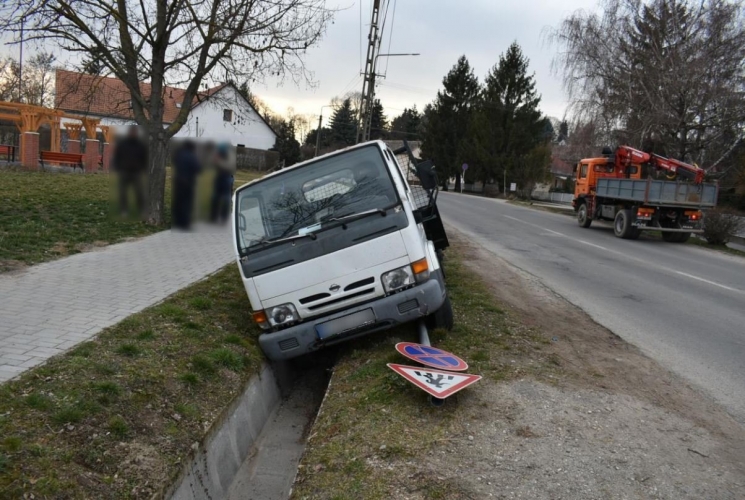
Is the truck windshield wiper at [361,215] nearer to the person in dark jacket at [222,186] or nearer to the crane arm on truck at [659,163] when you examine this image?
the person in dark jacket at [222,186]

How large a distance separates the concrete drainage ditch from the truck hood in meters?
0.99

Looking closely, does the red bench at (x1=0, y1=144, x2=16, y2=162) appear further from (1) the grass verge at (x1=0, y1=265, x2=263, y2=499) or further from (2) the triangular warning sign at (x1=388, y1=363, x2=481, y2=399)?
(2) the triangular warning sign at (x1=388, y1=363, x2=481, y2=399)

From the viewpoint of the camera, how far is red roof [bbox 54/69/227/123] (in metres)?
12.6

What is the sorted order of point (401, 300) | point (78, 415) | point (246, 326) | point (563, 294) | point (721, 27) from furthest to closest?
point (721, 27)
point (563, 294)
point (246, 326)
point (401, 300)
point (78, 415)

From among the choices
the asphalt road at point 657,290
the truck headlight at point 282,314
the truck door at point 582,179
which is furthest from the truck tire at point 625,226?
the truck headlight at point 282,314

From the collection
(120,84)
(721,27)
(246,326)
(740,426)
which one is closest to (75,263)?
(246,326)

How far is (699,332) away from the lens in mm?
7145

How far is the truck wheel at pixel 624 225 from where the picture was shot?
18.4 m

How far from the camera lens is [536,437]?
393 centimetres

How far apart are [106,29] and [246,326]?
8.62 metres

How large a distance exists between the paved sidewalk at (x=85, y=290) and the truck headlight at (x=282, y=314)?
103 cm

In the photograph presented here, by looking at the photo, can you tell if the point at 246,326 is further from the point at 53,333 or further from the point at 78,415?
the point at 78,415

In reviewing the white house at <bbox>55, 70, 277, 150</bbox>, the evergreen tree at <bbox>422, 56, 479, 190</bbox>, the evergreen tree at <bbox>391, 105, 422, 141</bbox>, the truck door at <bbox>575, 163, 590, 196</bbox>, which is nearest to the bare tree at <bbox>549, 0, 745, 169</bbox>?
the truck door at <bbox>575, 163, 590, 196</bbox>

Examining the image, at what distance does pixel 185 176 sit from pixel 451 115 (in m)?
60.0
